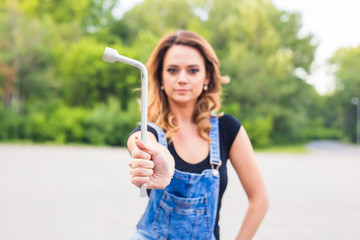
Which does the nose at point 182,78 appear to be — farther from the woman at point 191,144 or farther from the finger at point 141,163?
the finger at point 141,163

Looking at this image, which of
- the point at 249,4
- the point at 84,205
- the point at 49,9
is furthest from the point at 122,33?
the point at 84,205

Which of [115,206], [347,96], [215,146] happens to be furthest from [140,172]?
[347,96]

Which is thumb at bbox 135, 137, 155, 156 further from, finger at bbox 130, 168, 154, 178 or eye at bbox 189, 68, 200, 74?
eye at bbox 189, 68, 200, 74

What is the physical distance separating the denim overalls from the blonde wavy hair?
122 mm

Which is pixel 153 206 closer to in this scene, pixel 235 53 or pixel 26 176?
pixel 26 176

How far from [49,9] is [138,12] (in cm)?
1168

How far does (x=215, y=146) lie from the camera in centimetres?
166

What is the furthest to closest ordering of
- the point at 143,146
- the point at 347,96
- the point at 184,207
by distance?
1. the point at 347,96
2. the point at 184,207
3. the point at 143,146

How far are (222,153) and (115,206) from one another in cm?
507

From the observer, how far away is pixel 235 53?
26.0 m

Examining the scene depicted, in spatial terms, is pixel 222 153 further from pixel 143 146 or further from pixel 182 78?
pixel 143 146

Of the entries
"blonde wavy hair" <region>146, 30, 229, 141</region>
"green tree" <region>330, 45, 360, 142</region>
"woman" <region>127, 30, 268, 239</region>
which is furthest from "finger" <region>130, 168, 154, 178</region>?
"green tree" <region>330, 45, 360, 142</region>

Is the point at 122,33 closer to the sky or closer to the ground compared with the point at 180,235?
closer to the sky

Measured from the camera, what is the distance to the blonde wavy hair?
1.72 metres
